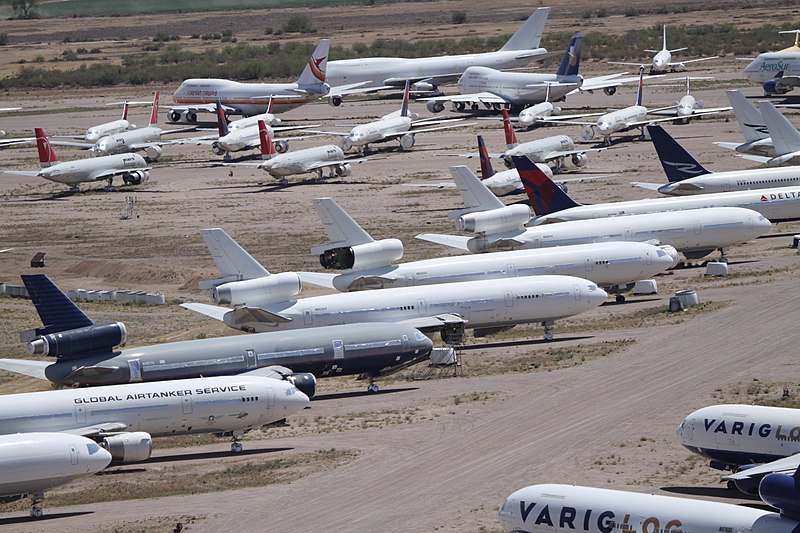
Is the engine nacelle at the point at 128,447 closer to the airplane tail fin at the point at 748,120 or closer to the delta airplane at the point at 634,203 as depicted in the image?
the delta airplane at the point at 634,203

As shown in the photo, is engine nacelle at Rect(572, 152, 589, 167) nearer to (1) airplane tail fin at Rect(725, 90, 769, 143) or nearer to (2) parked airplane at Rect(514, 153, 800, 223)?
(1) airplane tail fin at Rect(725, 90, 769, 143)

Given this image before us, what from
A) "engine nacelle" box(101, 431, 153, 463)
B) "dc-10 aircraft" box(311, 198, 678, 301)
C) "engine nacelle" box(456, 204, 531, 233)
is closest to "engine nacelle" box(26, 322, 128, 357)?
"engine nacelle" box(101, 431, 153, 463)

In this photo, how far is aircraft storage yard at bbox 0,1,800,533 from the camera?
186 feet

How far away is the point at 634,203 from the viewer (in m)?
101

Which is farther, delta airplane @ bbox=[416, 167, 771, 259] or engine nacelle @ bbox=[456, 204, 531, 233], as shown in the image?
delta airplane @ bbox=[416, 167, 771, 259]

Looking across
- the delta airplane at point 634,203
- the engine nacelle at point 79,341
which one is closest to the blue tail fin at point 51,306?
the engine nacelle at point 79,341

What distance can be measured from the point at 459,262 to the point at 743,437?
115 ft

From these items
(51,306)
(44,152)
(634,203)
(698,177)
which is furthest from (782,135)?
(51,306)

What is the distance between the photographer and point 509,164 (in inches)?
4926

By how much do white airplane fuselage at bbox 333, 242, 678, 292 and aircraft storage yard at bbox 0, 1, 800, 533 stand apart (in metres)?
2.38

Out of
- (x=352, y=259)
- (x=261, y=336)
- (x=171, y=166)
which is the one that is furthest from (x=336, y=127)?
(x=261, y=336)

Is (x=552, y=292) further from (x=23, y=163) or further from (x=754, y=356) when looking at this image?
(x=23, y=163)

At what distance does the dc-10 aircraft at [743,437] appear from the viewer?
2025 inches

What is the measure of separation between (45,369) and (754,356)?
3486cm
